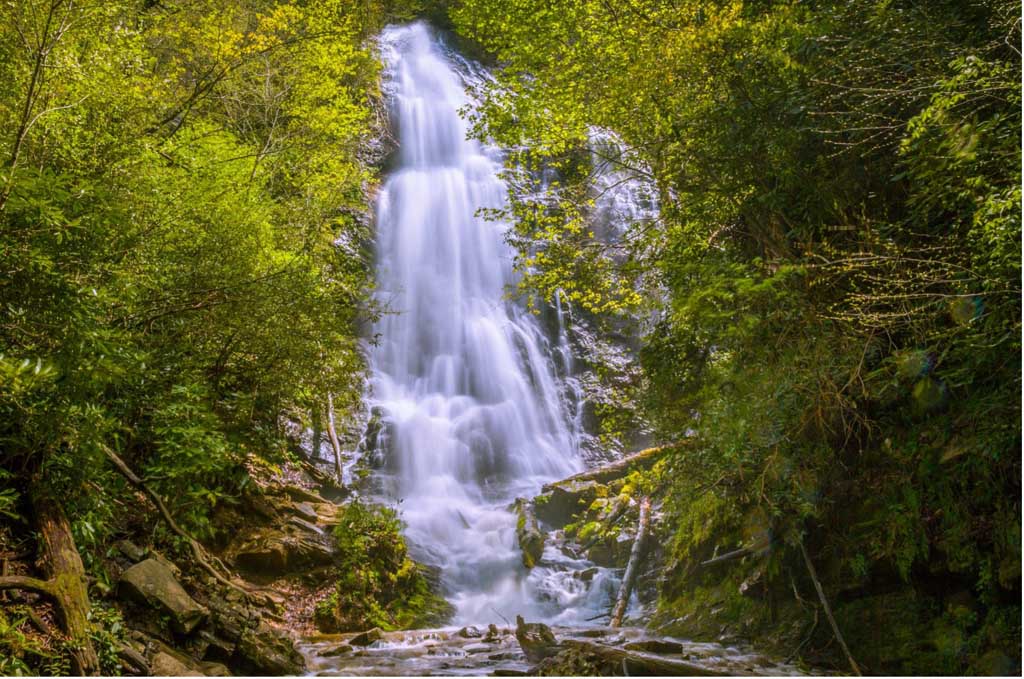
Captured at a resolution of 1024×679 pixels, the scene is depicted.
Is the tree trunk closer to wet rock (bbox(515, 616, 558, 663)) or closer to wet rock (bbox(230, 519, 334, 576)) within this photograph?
wet rock (bbox(230, 519, 334, 576))

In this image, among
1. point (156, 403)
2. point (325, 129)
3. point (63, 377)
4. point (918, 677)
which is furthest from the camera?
point (325, 129)

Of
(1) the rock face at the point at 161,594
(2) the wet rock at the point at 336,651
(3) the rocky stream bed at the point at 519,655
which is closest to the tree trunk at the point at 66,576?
(1) the rock face at the point at 161,594

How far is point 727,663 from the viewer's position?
5852mm

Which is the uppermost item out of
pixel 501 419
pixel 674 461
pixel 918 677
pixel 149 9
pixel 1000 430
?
pixel 149 9

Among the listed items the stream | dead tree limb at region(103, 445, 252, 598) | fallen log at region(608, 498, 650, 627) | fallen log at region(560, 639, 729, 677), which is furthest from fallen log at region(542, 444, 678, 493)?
dead tree limb at region(103, 445, 252, 598)

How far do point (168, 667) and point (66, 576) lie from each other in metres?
0.95

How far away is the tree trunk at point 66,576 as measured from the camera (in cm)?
411

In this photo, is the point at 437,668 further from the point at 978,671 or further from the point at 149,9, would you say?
the point at 149,9

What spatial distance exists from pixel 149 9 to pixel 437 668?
8.86m

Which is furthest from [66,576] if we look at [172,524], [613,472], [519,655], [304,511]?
[613,472]

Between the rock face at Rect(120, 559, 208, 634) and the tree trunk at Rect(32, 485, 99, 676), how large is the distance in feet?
1.52

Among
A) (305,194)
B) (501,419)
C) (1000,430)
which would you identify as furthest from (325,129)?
(1000,430)

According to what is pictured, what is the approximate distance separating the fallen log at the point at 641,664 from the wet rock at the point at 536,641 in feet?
2.43

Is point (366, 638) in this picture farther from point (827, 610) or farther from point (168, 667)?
point (827, 610)
